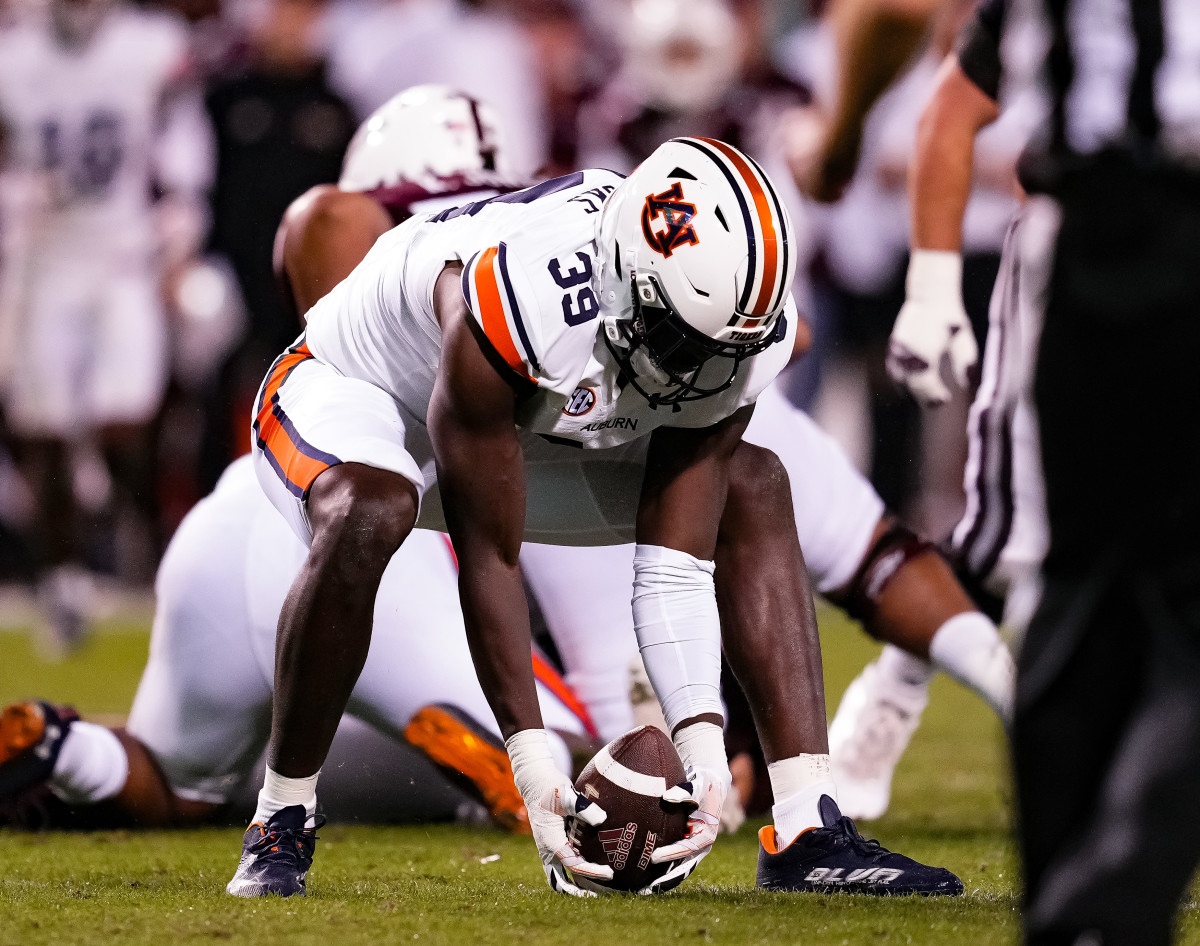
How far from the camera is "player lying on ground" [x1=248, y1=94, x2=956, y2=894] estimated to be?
276 centimetres

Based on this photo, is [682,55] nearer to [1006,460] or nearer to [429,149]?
[429,149]

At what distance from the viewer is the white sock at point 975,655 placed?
371 centimetres

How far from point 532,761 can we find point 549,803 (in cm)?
7

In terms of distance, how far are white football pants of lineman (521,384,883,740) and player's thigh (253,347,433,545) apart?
906 millimetres

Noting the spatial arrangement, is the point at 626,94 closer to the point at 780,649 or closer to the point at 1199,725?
the point at 780,649

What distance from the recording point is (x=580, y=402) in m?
2.90

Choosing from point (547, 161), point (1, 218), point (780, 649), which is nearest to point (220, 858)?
point (780, 649)

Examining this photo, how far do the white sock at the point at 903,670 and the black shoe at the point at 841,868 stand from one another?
1.10 m

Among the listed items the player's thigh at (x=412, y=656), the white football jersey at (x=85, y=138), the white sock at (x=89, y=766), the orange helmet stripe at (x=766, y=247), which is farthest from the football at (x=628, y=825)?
the white football jersey at (x=85, y=138)

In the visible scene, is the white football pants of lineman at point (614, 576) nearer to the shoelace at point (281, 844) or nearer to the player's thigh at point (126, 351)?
the shoelace at point (281, 844)

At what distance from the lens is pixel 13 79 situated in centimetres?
866

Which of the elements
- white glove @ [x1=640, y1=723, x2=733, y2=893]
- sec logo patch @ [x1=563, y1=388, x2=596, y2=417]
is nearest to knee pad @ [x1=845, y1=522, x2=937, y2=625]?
white glove @ [x1=640, y1=723, x2=733, y2=893]

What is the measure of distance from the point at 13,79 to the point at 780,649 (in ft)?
22.1

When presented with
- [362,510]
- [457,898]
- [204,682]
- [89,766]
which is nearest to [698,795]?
[457,898]
